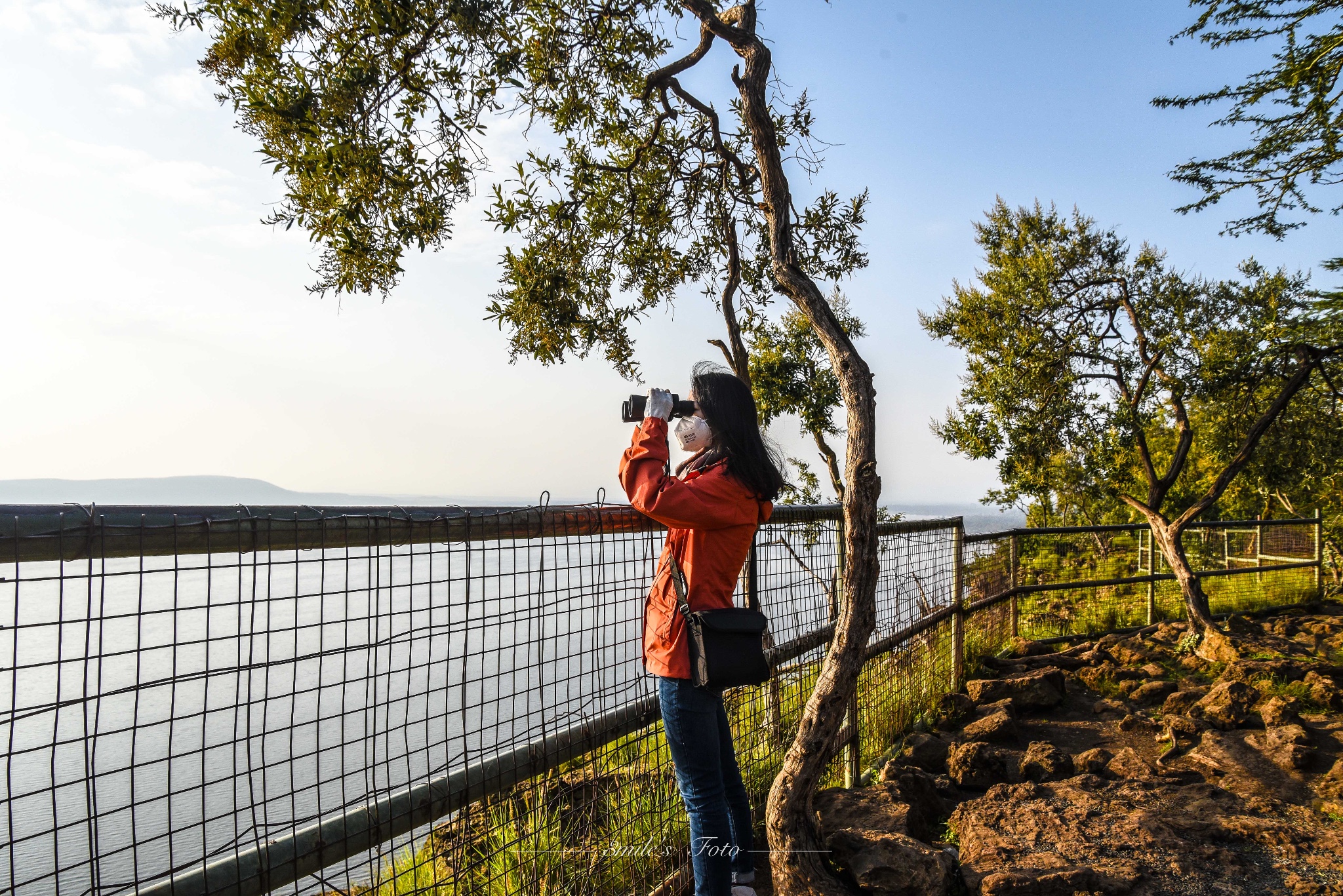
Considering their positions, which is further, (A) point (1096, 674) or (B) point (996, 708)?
(A) point (1096, 674)

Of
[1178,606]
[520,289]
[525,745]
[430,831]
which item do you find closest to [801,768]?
[525,745]

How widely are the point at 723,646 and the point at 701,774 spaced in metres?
0.45

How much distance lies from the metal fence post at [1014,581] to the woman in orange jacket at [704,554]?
19.5 ft

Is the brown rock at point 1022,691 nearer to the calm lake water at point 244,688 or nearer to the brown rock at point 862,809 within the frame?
the brown rock at point 862,809

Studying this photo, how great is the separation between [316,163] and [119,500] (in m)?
2.68

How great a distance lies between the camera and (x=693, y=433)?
2.87 metres

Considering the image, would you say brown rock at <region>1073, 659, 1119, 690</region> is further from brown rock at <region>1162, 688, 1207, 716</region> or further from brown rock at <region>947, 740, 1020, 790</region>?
brown rock at <region>947, 740, 1020, 790</region>

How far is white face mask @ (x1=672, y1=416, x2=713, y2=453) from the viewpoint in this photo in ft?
9.36

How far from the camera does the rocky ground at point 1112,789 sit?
3.13 meters

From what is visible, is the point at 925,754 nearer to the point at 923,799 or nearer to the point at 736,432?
the point at 923,799

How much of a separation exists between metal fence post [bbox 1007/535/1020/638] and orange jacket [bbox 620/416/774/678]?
605 cm

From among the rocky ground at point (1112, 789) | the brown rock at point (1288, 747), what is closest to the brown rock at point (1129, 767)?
the rocky ground at point (1112, 789)

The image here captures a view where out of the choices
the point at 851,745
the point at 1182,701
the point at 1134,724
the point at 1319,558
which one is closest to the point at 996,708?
the point at 1134,724

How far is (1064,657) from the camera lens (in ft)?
23.4
